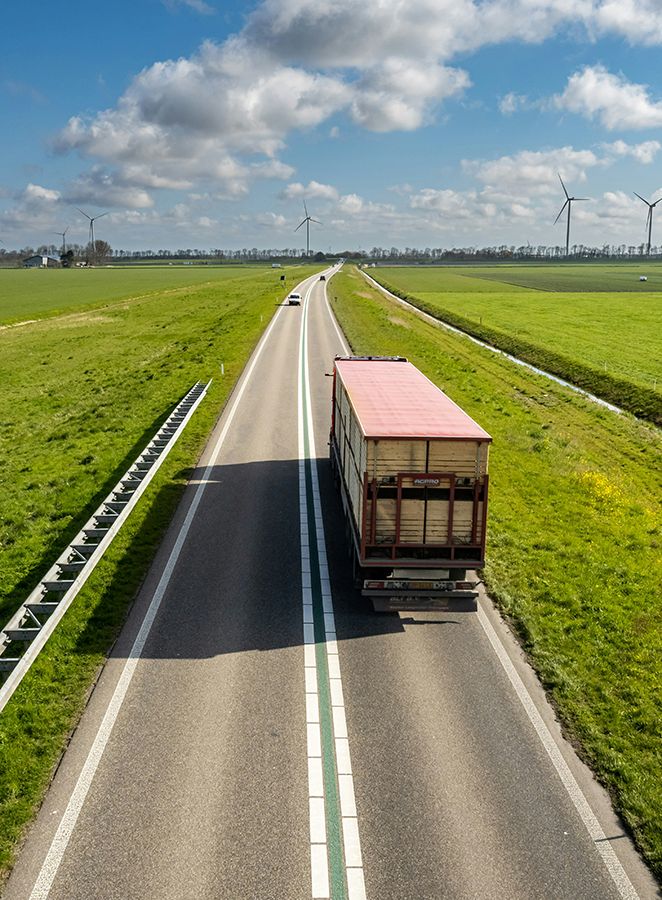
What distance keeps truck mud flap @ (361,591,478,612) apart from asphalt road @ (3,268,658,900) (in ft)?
1.07

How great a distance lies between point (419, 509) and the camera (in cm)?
1186

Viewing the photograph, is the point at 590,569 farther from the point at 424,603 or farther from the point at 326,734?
the point at 326,734

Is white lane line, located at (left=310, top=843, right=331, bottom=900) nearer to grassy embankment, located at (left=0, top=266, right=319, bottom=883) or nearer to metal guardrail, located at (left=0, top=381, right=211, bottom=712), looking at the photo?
grassy embankment, located at (left=0, top=266, right=319, bottom=883)

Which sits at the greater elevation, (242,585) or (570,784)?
(242,585)

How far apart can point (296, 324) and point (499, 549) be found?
4177cm

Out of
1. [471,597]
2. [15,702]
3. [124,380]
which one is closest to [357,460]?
[471,597]

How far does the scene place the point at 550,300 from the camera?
93.8 m

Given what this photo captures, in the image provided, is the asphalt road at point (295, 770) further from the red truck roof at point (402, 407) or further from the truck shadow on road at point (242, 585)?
the red truck roof at point (402, 407)

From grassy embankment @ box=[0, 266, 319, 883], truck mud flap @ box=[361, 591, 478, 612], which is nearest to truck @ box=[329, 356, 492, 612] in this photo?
truck mud flap @ box=[361, 591, 478, 612]

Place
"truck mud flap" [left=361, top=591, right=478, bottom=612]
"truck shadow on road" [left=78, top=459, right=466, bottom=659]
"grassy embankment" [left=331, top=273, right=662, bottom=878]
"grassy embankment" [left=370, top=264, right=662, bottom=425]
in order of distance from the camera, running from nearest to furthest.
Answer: "grassy embankment" [left=331, top=273, right=662, bottom=878] → "truck shadow on road" [left=78, top=459, right=466, bottom=659] → "truck mud flap" [left=361, top=591, right=478, bottom=612] → "grassy embankment" [left=370, top=264, right=662, bottom=425]

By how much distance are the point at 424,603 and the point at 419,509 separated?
1992 mm

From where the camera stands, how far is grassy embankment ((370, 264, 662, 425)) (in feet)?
123

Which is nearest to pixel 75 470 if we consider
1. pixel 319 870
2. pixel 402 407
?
pixel 402 407

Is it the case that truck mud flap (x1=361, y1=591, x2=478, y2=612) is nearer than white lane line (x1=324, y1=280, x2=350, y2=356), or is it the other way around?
truck mud flap (x1=361, y1=591, x2=478, y2=612)
